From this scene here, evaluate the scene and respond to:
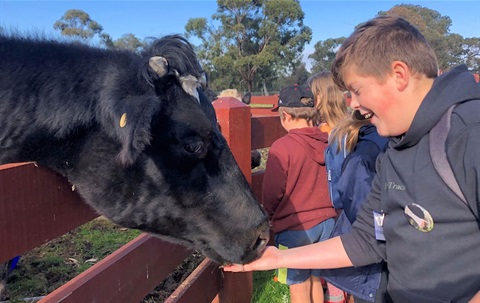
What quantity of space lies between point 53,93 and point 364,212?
1653mm

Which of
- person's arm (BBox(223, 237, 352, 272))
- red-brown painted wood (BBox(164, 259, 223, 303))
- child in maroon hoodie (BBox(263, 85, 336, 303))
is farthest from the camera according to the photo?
child in maroon hoodie (BBox(263, 85, 336, 303))

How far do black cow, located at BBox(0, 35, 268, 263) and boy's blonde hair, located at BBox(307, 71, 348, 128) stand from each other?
1.73m

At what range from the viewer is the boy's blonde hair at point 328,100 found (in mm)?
3688

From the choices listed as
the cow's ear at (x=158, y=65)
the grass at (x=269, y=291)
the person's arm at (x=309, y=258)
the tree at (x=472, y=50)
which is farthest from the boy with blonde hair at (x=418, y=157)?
the tree at (x=472, y=50)

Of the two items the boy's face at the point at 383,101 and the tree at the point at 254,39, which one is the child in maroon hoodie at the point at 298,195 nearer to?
the boy's face at the point at 383,101

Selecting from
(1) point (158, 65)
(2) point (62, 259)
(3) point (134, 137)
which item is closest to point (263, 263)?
(3) point (134, 137)

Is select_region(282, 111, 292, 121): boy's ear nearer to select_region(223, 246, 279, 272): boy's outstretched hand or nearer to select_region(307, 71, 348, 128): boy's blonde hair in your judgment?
select_region(307, 71, 348, 128): boy's blonde hair

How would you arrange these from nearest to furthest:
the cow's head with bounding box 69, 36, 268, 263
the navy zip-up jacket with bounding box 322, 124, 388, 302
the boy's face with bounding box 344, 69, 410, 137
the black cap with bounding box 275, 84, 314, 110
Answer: the boy's face with bounding box 344, 69, 410, 137 < the cow's head with bounding box 69, 36, 268, 263 < the navy zip-up jacket with bounding box 322, 124, 388, 302 < the black cap with bounding box 275, 84, 314, 110

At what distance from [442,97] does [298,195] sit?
75.3 inches

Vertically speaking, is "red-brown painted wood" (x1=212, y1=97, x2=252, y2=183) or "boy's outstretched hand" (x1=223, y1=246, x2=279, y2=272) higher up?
"red-brown painted wood" (x1=212, y1=97, x2=252, y2=183)

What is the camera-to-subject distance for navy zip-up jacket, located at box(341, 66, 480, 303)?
58.4 inches

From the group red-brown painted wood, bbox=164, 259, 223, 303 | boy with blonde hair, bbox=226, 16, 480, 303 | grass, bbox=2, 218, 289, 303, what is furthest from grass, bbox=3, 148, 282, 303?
boy with blonde hair, bbox=226, 16, 480, 303

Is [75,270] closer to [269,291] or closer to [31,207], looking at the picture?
[269,291]

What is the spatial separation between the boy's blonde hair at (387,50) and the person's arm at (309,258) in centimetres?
94
